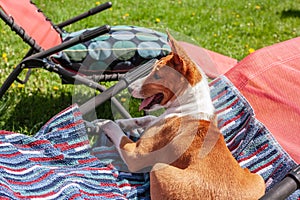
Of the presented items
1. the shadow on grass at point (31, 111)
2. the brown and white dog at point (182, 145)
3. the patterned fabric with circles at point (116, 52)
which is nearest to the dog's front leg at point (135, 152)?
the brown and white dog at point (182, 145)

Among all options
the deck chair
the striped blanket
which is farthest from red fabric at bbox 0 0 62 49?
the striped blanket

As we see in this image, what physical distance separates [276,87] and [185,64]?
1.08m

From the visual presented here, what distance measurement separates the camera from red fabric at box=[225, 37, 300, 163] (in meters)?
3.37

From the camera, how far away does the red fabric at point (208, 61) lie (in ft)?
12.5

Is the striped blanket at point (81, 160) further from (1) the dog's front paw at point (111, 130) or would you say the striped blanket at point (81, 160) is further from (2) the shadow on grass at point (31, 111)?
(2) the shadow on grass at point (31, 111)

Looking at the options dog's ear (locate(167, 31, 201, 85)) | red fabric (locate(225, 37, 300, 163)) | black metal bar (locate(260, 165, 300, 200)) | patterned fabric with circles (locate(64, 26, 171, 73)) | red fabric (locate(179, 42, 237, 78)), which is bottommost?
black metal bar (locate(260, 165, 300, 200))

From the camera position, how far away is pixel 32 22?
432cm

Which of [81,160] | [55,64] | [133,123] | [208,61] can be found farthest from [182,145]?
[208,61]

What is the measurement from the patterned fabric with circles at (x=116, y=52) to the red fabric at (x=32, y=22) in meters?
0.37

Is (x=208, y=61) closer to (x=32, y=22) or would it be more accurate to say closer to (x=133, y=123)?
(x=133, y=123)

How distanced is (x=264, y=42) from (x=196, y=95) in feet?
13.4

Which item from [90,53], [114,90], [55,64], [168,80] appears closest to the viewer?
[168,80]

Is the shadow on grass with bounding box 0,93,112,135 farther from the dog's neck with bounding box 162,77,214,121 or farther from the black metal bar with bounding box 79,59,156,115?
the dog's neck with bounding box 162,77,214,121

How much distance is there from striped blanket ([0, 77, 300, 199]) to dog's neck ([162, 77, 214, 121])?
527 millimetres
